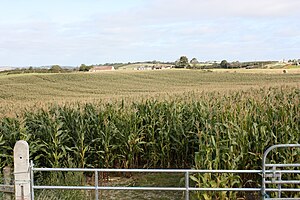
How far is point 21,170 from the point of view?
4.91 metres

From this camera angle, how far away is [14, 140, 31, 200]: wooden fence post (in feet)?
16.0

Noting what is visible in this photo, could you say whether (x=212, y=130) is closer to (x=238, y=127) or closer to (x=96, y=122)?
(x=238, y=127)

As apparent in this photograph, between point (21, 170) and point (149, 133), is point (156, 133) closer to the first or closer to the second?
point (149, 133)

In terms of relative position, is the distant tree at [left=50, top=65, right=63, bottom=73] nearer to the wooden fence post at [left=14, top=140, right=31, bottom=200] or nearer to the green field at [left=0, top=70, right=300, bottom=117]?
the green field at [left=0, top=70, right=300, bottom=117]

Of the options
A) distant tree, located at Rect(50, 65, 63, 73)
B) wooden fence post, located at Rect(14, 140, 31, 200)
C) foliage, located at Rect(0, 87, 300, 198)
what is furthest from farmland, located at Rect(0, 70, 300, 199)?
distant tree, located at Rect(50, 65, 63, 73)

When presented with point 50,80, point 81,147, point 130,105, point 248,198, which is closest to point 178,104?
point 130,105

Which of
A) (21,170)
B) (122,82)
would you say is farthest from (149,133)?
(122,82)

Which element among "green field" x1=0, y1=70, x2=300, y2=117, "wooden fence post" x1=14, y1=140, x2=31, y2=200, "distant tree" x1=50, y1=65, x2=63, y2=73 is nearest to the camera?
"wooden fence post" x1=14, y1=140, x2=31, y2=200

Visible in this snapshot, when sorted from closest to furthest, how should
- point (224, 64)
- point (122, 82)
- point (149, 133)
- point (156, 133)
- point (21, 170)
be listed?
1. point (21, 170)
2. point (149, 133)
3. point (156, 133)
4. point (122, 82)
5. point (224, 64)

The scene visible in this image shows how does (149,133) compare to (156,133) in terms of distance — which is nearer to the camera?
(149,133)

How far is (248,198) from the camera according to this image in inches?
296

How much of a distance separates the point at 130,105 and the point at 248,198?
4.58 meters

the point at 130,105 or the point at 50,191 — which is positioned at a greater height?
the point at 130,105

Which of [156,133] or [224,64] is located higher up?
[224,64]
